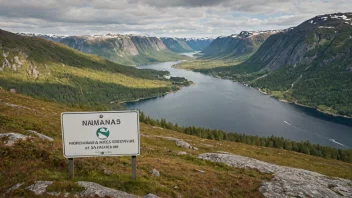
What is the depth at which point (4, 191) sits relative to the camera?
19.2 meters

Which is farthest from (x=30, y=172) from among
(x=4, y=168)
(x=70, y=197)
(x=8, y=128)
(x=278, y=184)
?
(x=278, y=184)

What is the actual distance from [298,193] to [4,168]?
28.2m

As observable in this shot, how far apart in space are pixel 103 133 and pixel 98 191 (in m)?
4.50

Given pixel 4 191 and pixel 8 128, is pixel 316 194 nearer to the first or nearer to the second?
pixel 4 191

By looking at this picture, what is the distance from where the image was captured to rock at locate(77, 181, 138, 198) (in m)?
19.5

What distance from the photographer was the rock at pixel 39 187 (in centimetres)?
1912

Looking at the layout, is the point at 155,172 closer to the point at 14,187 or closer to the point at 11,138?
the point at 14,187

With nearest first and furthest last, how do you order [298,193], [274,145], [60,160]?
[60,160]
[298,193]
[274,145]

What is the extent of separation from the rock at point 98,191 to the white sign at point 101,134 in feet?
7.73

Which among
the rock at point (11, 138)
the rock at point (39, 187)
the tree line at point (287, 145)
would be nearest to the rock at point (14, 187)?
the rock at point (39, 187)

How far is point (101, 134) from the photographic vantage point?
22.0m

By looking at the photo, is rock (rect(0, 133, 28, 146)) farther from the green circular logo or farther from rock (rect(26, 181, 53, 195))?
the green circular logo

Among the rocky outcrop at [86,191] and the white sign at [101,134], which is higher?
the white sign at [101,134]

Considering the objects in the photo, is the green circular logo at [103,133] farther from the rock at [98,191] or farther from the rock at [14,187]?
the rock at [14,187]
